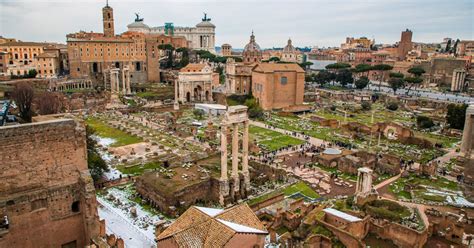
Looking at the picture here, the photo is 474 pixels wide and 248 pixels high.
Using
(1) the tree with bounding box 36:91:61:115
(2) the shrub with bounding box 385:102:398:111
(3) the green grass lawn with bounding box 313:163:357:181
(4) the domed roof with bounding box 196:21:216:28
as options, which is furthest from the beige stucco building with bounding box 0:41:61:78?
(2) the shrub with bounding box 385:102:398:111

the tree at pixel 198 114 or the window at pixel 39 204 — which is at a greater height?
the window at pixel 39 204

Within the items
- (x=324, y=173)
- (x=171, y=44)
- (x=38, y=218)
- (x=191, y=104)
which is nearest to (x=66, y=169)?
(x=38, y=218)

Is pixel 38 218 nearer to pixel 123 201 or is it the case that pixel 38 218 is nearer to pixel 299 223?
pixel 123 201

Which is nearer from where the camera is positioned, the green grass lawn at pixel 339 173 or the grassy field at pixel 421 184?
the grassy field at pixel 421 184

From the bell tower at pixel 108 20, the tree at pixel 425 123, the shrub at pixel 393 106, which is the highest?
the bell tower at pixel 108 20

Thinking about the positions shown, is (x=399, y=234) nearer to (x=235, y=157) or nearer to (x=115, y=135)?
(x=235, y=157)

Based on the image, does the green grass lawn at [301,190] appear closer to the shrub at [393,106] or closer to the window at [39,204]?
the window at [39,204]

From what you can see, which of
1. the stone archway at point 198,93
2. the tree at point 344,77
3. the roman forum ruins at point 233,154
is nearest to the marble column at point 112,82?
the stone archway at point 198,93
